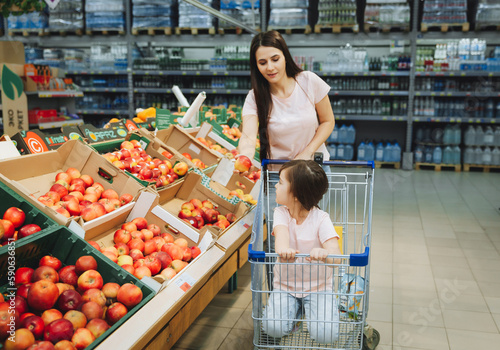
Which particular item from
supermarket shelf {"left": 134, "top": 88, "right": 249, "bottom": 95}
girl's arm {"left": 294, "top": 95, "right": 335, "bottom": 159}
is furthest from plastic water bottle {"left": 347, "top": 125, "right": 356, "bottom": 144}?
girl's arm {"left": 294, "top": 95, "right": 335, "bottom": 159}

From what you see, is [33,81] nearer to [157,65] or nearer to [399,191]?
[157,65]

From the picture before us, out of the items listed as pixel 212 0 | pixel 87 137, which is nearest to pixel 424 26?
pixel 212 0

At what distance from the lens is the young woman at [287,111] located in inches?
91.9

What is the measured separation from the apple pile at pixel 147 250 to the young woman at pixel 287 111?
2.13ft

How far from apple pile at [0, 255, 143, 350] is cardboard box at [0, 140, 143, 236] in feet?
1.51

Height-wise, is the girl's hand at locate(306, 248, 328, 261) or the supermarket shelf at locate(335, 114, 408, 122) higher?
the supermarket shelf at locate(335, 114, 408, 122)

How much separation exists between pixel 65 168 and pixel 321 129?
1.51 m

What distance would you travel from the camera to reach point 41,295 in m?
1.61

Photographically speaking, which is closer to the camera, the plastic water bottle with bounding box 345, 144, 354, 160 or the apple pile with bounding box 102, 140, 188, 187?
the apple pile with bounding box 102, 140, 188, 187

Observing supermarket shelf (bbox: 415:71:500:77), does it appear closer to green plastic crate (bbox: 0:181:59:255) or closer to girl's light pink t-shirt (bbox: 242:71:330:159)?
girl's light pink t-shirt (bbox: 242:71:330:159)

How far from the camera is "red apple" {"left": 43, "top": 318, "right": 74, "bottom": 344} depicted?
4.95 feet

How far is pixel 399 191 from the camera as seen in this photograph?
6531mm

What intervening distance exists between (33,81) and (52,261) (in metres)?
5.74

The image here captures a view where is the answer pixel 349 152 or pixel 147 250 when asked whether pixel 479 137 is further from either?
pixel 147 250
